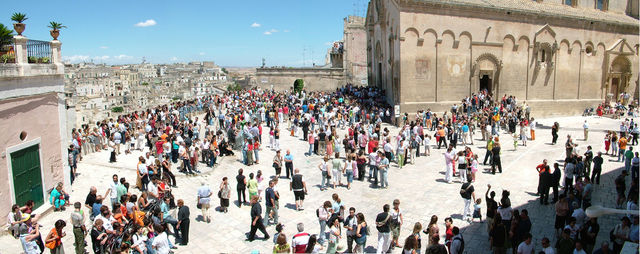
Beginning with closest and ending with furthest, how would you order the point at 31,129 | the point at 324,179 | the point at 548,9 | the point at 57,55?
the point at 31,129 < the point at 57,55 < the point at 324,179 < the point at 548,9

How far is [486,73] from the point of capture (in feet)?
97.8

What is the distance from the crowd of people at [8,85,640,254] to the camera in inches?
372

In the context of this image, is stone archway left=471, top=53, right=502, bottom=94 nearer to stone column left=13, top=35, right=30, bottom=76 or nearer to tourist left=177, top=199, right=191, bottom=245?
tourist left=177, top=199, right=191, bottom=245

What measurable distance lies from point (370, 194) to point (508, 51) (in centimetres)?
2061

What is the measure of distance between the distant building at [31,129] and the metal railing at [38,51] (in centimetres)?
3

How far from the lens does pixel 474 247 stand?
10.8 m

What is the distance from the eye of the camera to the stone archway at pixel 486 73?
29.3 metres

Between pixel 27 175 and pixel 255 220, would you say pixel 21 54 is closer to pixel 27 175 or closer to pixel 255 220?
pixel 27 175

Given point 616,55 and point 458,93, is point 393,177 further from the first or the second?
point 616,55

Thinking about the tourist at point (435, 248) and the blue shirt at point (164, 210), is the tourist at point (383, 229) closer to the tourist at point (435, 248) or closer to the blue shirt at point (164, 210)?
the tourist at point (435, 248)

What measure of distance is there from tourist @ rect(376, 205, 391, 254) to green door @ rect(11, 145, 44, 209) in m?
10.0

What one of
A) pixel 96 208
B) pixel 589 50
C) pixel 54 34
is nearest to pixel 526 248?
pixel 96 208

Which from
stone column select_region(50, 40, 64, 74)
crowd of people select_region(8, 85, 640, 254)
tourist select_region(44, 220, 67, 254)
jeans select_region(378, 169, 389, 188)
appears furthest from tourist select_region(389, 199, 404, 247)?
stone column select_region(50, 40, 64, 74)

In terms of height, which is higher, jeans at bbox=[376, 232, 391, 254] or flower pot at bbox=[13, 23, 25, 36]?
flower pot at bbox=[13, 23, 25, 36]
